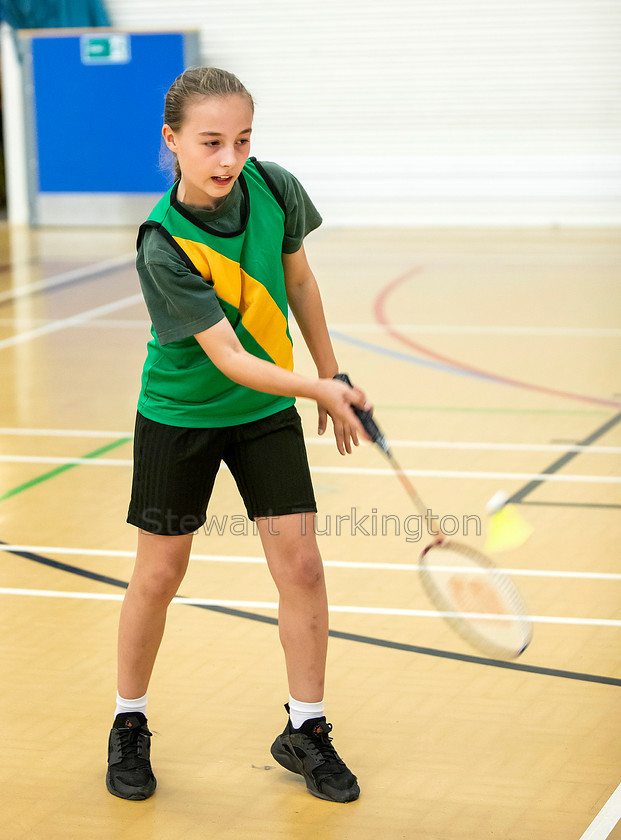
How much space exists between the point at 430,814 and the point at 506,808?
18 cm

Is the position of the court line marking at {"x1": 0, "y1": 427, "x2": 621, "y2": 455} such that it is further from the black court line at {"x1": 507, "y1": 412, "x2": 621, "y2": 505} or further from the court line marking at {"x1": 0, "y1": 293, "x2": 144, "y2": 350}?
the court line marking at {"x1": 0, "y1": 293, "x2": 144, "y2": 350}

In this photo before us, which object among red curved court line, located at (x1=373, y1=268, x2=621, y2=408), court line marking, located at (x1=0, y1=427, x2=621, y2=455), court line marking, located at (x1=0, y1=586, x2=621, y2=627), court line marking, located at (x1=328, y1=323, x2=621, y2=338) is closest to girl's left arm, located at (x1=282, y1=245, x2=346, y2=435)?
court line marking, located at (x1=0, y1=586, x2=621, y2=627)

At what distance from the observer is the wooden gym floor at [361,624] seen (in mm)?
2791

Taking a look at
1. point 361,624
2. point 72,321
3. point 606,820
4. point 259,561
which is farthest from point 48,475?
point 72,321

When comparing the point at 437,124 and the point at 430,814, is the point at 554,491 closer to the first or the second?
the point at 430,814

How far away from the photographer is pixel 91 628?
3.81m

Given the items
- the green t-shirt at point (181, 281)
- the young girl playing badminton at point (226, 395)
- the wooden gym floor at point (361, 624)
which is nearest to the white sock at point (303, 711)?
the young girl playing badminton at point (226, 395)

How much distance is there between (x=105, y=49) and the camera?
588 inches

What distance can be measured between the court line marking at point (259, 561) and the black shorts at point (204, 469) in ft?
5.32

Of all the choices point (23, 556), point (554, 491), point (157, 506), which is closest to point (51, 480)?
point (23, 556)

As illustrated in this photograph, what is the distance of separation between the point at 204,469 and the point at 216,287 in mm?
443

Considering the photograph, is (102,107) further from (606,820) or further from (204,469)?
(606,820)

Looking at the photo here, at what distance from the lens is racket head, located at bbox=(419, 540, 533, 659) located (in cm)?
271

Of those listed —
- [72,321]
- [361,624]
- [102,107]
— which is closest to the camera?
[361,624]
